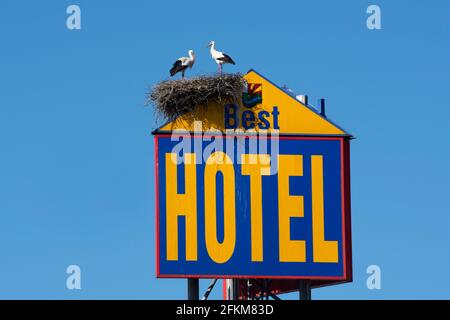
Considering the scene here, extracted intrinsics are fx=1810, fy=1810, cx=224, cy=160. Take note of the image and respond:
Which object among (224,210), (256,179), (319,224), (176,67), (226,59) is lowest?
(319,224)

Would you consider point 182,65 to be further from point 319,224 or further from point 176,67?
point 319,224

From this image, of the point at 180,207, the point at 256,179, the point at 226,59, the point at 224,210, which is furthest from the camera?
the point at 226,59

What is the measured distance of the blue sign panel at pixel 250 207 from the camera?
45.3m

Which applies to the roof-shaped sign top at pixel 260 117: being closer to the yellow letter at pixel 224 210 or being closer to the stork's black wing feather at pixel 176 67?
the yellow letter at pixel 224 210

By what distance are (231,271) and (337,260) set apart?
272 centimetres

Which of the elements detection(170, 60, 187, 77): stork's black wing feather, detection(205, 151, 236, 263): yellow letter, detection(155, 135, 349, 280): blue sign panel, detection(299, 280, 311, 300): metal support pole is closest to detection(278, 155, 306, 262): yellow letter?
detection(155, 135, 349, 280): blue sign panel

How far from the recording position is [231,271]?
149 feet

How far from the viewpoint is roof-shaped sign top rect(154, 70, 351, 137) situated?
45.9 meters

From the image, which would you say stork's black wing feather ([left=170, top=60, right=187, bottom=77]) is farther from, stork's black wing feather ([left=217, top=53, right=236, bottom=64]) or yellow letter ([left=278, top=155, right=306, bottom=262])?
yellow letter ([left=278, top=155, right=306, bottom=262])

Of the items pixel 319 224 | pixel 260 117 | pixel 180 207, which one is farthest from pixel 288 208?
pixel 180 207

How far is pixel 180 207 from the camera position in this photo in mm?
45406

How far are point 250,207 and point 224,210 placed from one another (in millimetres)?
672
